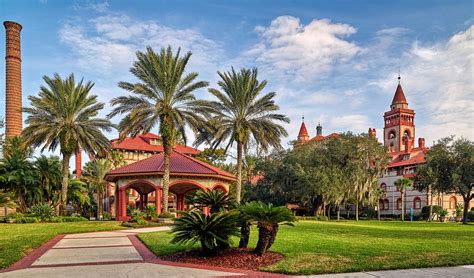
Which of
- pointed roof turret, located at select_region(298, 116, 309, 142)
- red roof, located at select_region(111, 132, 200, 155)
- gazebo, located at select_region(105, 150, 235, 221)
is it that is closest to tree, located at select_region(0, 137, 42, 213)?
gazebo, located at select_region(105, 150, 235, 221)

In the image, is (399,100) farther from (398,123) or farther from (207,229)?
(207,229)

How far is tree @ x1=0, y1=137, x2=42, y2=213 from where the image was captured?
37.5m

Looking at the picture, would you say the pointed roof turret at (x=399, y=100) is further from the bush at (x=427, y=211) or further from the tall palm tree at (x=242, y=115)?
the tall palm tree at (x=242, y=115)

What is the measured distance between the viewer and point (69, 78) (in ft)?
120

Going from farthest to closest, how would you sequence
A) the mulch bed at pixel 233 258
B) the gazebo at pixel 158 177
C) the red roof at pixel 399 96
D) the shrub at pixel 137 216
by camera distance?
the red roof at pixel 399 96, the gazebo at pixel 158 177, the shrub at pixel 137 216, the mulch bed at pixel 233 258

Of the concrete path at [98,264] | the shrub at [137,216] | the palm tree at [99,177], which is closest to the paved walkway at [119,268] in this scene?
the concrete path at [98,264]

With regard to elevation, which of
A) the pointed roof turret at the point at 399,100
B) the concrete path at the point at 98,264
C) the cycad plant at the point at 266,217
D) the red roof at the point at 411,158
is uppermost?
the pointed roof turret at the point at 399,100

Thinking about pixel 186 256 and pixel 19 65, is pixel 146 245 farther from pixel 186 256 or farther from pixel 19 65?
pixel 19 65

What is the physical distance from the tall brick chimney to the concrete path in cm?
4437

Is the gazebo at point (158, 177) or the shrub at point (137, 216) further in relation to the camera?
the gazebo at point (158, 177)

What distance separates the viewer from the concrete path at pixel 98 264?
9773 mm

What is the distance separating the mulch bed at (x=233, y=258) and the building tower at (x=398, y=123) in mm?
100659

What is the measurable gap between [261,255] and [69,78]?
31.0 m

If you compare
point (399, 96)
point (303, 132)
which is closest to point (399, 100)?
point (399, 96)
